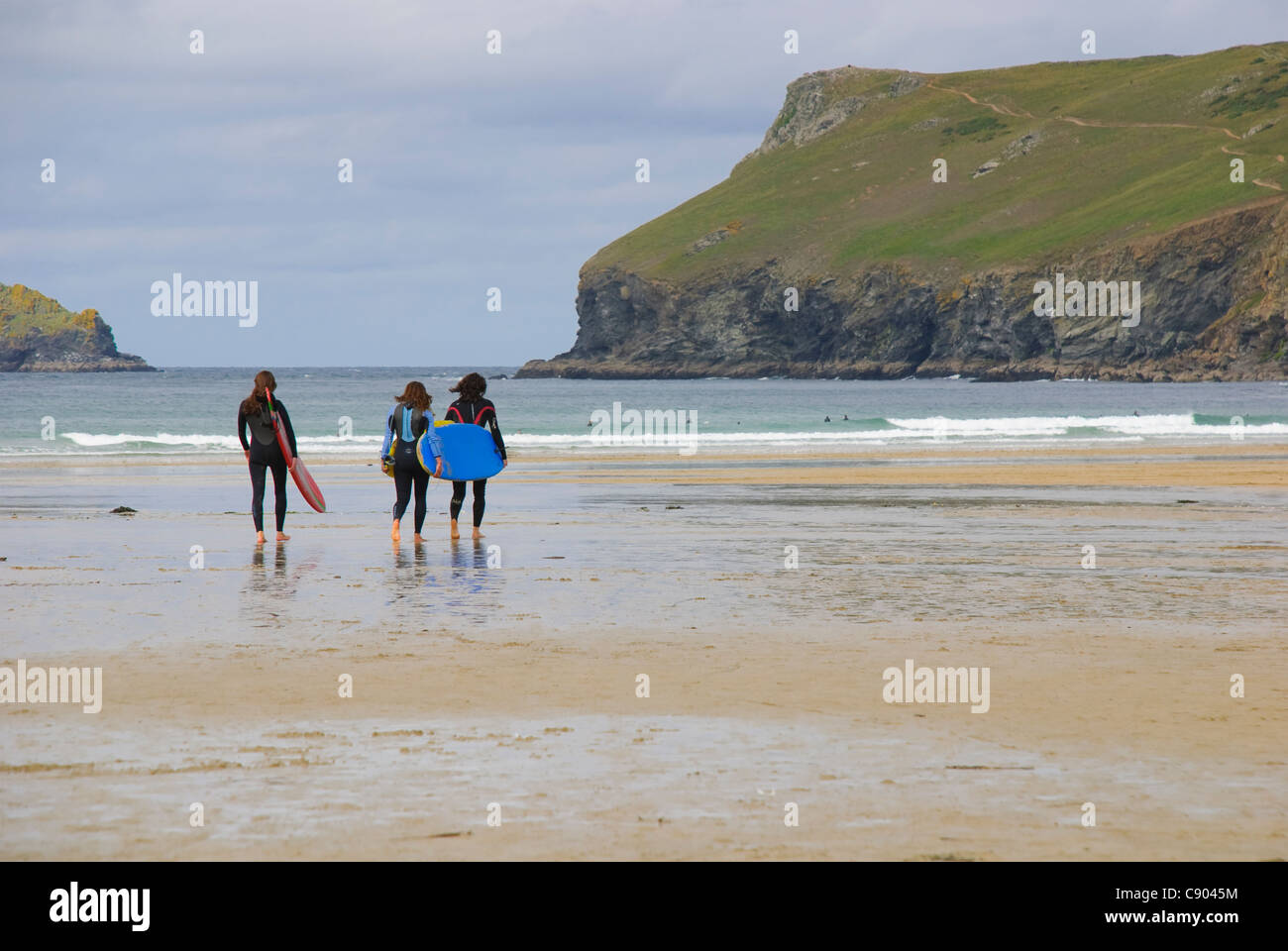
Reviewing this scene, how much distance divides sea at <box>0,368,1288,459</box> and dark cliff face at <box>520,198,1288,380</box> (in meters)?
34.6

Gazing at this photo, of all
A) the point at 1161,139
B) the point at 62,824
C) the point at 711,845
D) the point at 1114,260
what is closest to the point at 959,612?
the point at 711,845

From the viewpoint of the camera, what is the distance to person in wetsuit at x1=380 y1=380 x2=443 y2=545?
→ 48.6 ft

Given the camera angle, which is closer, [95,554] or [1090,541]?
[95,554]

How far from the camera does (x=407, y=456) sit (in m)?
14.9

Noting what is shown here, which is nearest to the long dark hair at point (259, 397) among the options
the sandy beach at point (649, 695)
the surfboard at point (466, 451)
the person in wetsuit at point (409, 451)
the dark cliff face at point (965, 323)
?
the person in wetsuit at point (409, 451)

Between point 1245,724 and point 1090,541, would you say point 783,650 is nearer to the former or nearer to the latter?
point 1245,724

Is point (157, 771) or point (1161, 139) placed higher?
point (1161, 139)

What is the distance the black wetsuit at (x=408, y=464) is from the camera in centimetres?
1483

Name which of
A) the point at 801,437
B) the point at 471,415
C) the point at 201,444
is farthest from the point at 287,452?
the point at 801,437

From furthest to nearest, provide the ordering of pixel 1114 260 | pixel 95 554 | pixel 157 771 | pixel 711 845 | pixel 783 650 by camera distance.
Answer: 1. pixel 1114 260
2. pixel 95 554
3. pixel 783 650
4. pixel 157 771
5. pixel 711 845

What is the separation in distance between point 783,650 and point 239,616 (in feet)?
12.8

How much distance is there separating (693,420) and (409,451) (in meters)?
55.1

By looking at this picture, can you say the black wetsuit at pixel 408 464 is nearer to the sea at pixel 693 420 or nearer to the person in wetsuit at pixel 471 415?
the person in wetsuit at pixel 471 415

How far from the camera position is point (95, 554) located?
13812 millimetres
